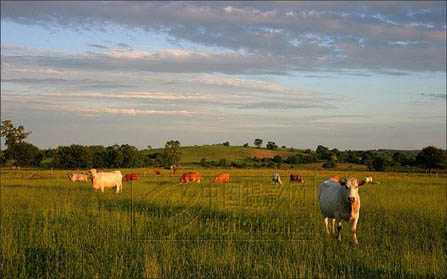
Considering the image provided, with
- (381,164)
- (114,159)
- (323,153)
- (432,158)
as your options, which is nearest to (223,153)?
(323,153)

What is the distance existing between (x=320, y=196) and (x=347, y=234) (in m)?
1.64

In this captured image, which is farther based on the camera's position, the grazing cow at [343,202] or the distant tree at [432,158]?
the distant tree at [432,158]

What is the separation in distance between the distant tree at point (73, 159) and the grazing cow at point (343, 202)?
64.1m

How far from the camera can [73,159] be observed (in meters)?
69.7

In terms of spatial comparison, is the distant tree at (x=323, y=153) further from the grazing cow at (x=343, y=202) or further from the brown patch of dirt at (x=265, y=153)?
the grazing cow at (x=343, y=202)

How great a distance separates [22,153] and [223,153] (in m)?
58.8

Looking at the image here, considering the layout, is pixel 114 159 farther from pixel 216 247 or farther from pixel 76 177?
pixel 216 247

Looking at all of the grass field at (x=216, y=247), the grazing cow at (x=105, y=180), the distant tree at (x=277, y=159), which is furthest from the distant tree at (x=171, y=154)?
the grass field at (x=216, y=247)

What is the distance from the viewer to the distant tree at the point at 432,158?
67.9 meters

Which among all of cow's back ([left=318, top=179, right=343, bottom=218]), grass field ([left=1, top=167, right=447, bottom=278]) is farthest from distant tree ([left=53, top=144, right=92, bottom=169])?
cow's back ([left=318, top=179, right=343, bottom=218])

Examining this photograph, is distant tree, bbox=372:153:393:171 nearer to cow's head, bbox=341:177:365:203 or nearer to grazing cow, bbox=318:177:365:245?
grazing cow, bbox=318:177:365:245

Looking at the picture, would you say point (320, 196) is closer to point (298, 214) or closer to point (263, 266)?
point (298, 214)

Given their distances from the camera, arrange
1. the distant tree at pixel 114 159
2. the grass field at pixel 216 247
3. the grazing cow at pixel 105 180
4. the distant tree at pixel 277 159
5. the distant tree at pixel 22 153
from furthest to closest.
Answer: the distant tree at pixel 277 159 < the distant tree at pixel 114 159 < the distant tree at pixel 22 153 < the grazing cow at pixel 105 180 < the grass field at pixel 216 247

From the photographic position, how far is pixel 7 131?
73.8 m
